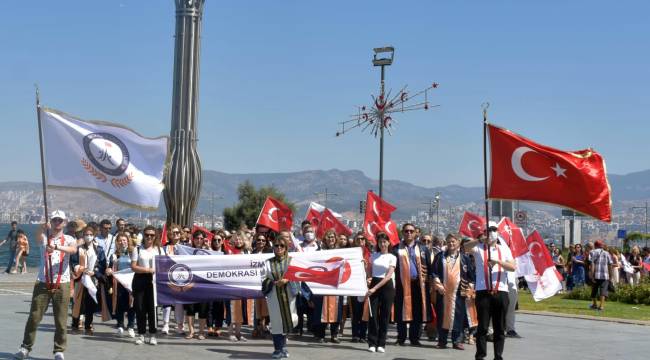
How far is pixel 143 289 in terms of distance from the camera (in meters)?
13.5

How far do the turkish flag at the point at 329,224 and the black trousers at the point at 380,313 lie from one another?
21.6 ft

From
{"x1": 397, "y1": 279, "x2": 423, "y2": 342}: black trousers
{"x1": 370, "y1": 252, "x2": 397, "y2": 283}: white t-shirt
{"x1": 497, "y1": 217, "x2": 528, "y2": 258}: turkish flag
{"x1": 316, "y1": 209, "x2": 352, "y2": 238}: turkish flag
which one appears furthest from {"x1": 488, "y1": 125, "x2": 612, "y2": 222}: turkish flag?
{"x1": 316, "y1": 209, "x2": 352, "y2": 238}: turkish flag

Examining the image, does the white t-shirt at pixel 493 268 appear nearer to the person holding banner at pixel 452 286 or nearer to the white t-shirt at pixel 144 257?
the person holding banner at pixel 452 286

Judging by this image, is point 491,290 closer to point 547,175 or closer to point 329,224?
point 547,175

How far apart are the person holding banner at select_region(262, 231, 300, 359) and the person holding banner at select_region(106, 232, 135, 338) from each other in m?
3.00

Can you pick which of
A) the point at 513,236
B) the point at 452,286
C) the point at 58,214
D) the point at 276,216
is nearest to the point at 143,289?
the point at 58,214

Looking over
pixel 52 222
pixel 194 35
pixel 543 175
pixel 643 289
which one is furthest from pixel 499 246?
pixel 194 35

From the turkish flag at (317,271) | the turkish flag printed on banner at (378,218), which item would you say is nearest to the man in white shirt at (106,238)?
the turkish flag at (317,271)

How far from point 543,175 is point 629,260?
22.1 m

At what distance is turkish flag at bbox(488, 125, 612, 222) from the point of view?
11.8 m

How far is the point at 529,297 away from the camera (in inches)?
1047

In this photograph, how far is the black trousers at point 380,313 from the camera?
1350 centimetres

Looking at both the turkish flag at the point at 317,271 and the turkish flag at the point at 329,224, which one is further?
the turkish flag at the point at 329,224

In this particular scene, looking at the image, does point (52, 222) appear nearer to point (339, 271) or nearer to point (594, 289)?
point (339, 271)
